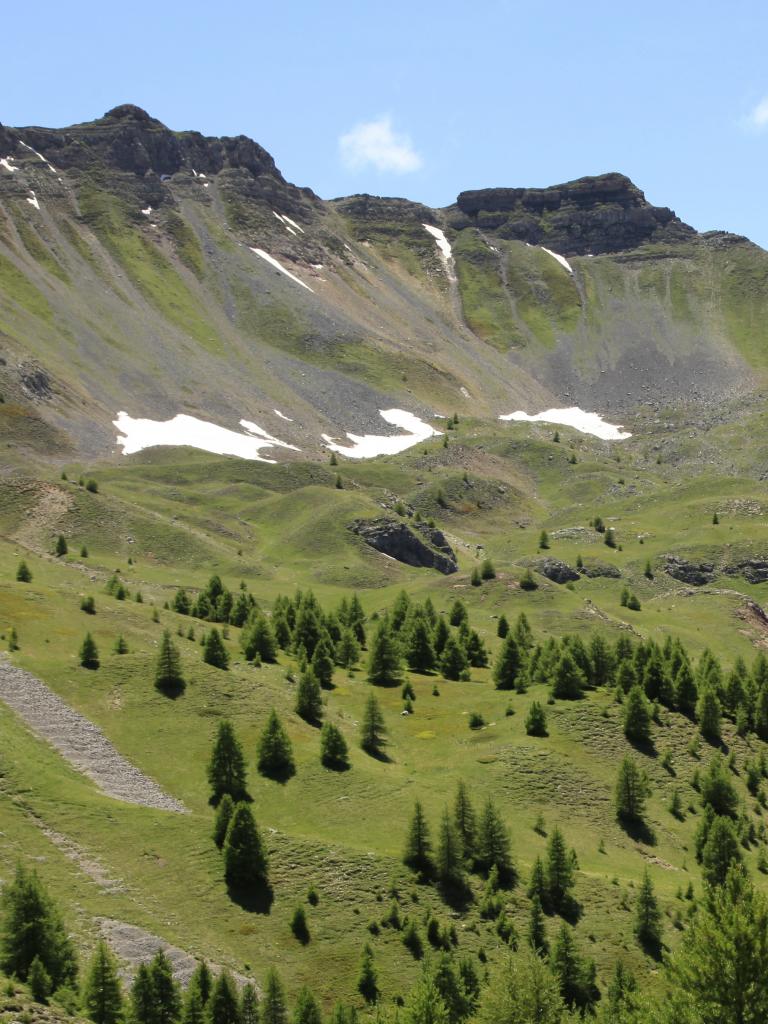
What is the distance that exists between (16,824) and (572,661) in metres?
63.3

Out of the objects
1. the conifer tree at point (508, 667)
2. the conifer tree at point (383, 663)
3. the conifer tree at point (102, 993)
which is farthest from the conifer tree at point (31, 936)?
the conifer tree at point (508, 667)

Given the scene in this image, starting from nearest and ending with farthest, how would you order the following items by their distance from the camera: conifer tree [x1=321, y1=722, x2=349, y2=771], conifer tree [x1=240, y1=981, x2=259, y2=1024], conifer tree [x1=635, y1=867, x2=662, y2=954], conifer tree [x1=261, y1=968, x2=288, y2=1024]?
1. conifer tree [x1=240, y1=981, x2=259, y2=1024]
2. conifer tree [x1=261, y1=968, x2=288, y2=1024]
3. conifer tree [x1=635, y1=867, x2=662, y2=954]
4. conifer tree [x1=321, y1=722, x2=349, y2=771]

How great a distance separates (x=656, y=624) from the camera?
16112 cm

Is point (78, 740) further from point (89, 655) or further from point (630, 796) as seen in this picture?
point (630, 796)

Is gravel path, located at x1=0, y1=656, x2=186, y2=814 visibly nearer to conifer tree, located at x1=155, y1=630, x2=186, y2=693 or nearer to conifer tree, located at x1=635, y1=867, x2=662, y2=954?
conifer tree, located at x1=155, y1=630, x2=186, y2=693

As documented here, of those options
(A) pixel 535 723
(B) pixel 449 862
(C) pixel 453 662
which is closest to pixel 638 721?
(A) pixel 535 723

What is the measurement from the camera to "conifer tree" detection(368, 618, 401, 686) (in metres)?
123

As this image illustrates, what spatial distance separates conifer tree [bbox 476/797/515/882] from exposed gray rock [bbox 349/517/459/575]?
116074 millimetres

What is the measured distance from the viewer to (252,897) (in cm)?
6925

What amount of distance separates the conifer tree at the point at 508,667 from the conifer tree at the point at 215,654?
1305 inches

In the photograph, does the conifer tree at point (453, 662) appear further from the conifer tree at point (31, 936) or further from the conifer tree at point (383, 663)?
the conifer tree at point (31, 936)

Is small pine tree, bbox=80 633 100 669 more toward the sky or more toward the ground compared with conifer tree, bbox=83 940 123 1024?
more toward the sky

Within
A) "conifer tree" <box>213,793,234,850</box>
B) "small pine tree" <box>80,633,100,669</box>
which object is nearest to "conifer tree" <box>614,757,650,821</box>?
"conifer tree" <box>213,793,234,850</box>

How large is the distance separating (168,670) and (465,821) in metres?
34.1
